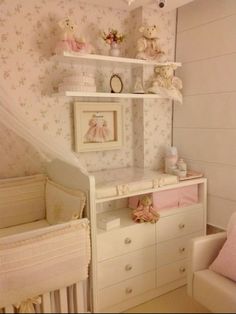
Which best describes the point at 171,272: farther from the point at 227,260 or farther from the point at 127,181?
the point at 127,181

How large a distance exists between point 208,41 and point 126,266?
1902 mm

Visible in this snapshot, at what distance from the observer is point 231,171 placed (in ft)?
8.04

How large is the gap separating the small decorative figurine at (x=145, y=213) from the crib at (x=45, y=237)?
48cm

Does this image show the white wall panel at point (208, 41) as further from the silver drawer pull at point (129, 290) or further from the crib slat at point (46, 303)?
the crib slat at point (46, 303)

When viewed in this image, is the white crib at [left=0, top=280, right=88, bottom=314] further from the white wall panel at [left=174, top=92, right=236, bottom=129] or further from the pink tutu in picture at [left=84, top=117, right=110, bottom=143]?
the white wall panel at [left=174, top=92, right=236, bottom=129]

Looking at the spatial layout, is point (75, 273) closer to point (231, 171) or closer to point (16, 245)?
point (16, 245)

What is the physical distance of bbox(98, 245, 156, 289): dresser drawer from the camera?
2150 millimetres

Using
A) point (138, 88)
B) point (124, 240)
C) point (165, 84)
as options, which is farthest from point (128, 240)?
point (165, 84)

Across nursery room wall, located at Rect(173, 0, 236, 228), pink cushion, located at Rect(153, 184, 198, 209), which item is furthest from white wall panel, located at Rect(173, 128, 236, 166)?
pink cushion, located at Rect(153, 184, 198, 209)

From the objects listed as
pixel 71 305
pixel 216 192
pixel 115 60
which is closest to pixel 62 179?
pixel 71 305

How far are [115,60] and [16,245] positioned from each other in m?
1.52

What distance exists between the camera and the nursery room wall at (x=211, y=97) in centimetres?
241

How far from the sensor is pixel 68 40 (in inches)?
85.9

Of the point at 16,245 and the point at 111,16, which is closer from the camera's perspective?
the point at 16,245
